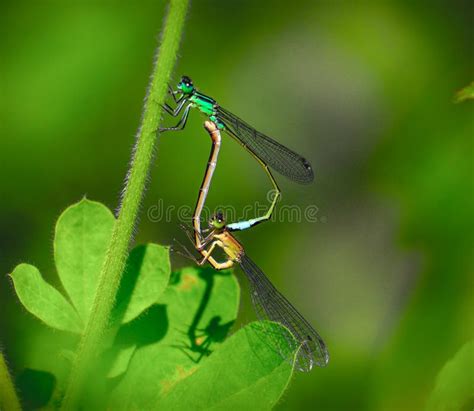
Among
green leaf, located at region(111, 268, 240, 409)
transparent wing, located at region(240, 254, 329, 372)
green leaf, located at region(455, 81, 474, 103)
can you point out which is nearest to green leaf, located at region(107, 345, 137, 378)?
green leaf, located at region(111, 268, 240, 409)

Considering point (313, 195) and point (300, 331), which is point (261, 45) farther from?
point (300, 331)

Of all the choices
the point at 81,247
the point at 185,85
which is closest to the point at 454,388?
the point at 81,247

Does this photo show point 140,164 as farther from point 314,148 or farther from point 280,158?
point 314,148

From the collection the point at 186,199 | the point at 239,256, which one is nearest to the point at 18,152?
the point at 186,199

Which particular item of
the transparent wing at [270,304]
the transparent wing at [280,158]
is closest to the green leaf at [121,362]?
the transparent wing at [270,304]

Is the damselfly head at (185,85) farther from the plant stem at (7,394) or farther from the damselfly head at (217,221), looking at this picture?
the plant stem at (7,394)

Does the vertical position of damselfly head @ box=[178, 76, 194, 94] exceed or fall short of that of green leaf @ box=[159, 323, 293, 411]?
it exceeds it

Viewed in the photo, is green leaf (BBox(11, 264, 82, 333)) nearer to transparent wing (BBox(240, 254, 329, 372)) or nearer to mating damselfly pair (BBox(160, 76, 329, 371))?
mating damselfly pair (BBox(160, 76, 329, 371))
